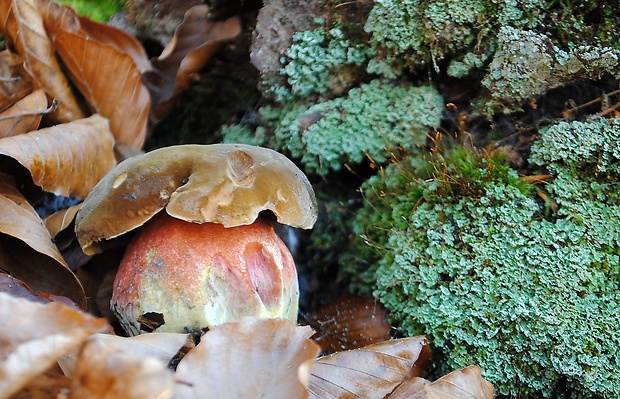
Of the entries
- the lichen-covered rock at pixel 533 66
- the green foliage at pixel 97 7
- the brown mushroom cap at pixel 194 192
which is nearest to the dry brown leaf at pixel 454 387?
the brown mushroom cap at pixel 194 192

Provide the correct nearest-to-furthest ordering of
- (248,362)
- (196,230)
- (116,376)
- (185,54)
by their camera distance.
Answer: (116,376)
(248,362)
(196,230)
(185,54)

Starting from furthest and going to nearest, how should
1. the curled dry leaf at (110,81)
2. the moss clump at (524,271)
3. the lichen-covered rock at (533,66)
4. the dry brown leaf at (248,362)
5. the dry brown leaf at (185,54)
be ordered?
1. the dry brown leaf at (185,54)
2. the curled dry leaf at (110,81)
3. the lichen-covered rock at (533,66)
4. the moss clump at (524,271)
5. the dry brown leaf at (248,362)

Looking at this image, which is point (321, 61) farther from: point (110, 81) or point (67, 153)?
point (67, 153)

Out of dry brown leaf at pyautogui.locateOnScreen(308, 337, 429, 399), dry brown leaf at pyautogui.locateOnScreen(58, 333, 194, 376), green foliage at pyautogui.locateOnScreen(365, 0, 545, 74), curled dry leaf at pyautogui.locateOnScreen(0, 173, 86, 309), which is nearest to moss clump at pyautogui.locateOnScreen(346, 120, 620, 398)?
dry brown leaf at pyautogui.locateOnScreen(308, 337, 429, 399)

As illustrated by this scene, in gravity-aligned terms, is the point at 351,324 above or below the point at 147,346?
below

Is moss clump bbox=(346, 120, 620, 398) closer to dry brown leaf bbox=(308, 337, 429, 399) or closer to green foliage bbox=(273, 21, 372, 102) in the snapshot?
dry brown leaf bbox=(308, 337, 429, 399)

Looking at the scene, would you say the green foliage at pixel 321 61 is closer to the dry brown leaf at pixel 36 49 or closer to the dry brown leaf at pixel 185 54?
the dry brown leaf at pixel 185 54

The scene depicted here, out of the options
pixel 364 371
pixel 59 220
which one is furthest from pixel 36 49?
pixel 364 371
